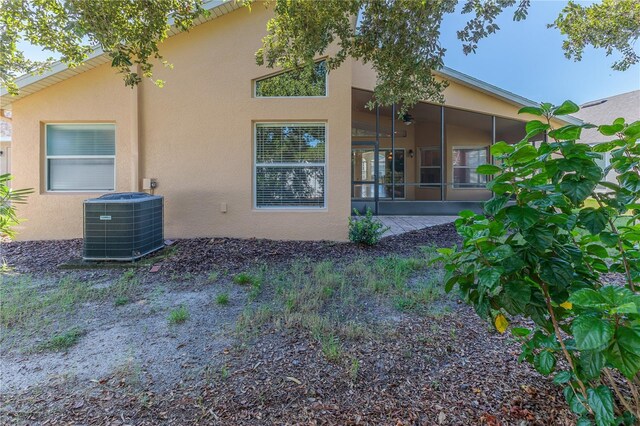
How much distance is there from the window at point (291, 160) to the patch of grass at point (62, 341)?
4.31m

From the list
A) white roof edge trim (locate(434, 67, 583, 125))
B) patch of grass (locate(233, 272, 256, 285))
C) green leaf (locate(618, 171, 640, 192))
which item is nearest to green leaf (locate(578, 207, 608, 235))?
green leaf (locate(618, 171, 640, 192))

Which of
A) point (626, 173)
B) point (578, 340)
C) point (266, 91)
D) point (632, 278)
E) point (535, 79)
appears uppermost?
point (535, 79)

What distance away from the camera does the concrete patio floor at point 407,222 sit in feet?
27.1

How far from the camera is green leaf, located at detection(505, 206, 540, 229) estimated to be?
1.38 meters

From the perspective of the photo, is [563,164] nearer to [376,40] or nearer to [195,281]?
[376,40]

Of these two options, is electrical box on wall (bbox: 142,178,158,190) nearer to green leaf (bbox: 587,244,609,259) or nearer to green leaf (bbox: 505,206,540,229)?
green leaf (bbox: 505,206,540,229)

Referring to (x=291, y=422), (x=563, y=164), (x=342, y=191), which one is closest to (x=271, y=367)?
(x=291, y=422)

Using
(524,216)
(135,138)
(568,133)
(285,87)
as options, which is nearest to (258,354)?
(524,216)

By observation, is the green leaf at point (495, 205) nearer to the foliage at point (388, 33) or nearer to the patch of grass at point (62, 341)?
the foliage at point (388, 33)

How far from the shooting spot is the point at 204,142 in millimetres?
6789

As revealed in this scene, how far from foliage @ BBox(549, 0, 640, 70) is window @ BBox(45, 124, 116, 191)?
9562 mm

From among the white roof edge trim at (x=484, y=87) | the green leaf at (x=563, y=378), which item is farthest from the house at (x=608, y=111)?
the green leaf at (x=563, y=378)

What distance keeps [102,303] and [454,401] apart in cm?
378

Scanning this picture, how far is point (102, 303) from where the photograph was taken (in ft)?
12.1
